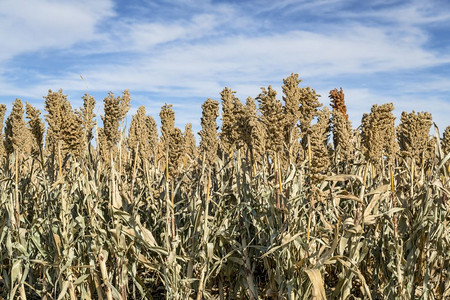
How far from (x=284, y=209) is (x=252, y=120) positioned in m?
0.77

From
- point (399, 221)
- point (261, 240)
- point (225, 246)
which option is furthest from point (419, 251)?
point (225, 246)

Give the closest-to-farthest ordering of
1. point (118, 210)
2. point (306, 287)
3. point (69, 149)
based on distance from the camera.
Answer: point (306, 287) → point (118, 210) → point (69, 149)

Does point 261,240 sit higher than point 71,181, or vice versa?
point 71,181

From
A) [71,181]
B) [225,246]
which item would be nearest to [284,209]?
[225,246]

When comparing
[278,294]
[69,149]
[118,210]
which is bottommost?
[278,294]

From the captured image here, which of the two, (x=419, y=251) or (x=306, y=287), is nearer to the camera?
(x=306, y=287)

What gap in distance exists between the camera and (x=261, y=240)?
3.29 metres

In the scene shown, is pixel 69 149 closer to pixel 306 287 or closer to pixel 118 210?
pixel 118 210

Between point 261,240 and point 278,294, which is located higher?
point 261,240

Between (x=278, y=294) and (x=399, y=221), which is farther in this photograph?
(x=399, y=221)

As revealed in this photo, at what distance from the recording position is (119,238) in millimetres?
3318

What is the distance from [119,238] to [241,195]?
104 centimetres

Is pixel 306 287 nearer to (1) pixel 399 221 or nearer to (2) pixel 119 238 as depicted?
(1) pixel 399 221

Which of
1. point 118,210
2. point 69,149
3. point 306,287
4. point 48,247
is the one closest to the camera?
point 306,287
